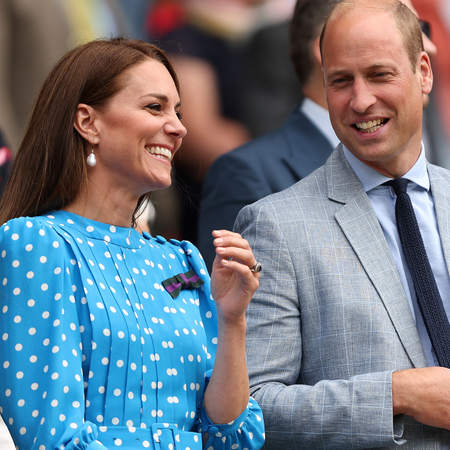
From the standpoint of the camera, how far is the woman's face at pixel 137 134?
184cm

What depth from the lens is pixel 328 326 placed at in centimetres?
204

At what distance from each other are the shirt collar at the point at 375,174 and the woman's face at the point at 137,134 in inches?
26.5

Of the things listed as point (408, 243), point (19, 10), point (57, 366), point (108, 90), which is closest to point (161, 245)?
point (108, 90)

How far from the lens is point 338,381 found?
6.49 feet

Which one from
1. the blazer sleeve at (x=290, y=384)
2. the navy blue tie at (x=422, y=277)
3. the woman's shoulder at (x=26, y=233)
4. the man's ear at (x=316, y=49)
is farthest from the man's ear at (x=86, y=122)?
the man's ear at (x=316, y=49)

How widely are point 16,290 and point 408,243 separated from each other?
1174 mm

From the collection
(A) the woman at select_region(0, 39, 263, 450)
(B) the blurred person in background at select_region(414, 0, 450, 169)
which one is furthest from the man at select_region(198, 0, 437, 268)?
(A) the woman at select_region(0, 39, 263, 450)

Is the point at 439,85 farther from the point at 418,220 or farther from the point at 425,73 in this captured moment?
the point at 418,220

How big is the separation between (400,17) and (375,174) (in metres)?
0.53

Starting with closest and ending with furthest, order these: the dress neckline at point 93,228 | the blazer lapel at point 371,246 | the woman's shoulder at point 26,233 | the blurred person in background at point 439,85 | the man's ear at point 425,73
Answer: the woman's shoulder at point 26,233 < the dress neckline at point 93,228 < the blazer lapel at point 371,246 < the man's ear at point 425,73 < the blurred person in background at point 439,85

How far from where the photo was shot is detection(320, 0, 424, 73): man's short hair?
2.28 meters

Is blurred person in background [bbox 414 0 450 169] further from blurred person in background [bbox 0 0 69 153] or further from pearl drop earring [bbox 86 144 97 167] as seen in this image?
pearl drop earring [bbox 86 144 97 167]

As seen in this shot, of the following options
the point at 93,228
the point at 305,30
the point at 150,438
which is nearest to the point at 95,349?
the point at 150,438

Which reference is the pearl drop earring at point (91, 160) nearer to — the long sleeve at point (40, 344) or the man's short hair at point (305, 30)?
the long sleeve at point (40, 344)
